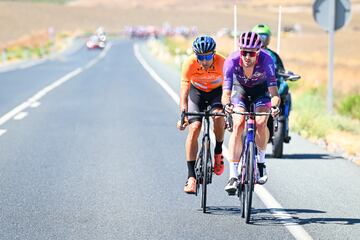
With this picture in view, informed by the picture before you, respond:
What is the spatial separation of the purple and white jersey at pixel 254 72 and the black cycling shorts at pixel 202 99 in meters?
0.45

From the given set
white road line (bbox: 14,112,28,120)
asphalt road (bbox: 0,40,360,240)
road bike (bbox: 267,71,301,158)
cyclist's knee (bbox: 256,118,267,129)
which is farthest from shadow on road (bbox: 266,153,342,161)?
white road line (bbox: 14,112,28,120)

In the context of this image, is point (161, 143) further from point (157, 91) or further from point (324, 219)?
point (157, 91)

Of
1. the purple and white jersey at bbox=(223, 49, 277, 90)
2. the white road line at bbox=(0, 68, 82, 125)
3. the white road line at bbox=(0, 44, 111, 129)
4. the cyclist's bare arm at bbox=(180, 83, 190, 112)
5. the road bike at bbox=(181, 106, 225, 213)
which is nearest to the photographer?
the purple and white jersey at bbox=(223, 49, 277, 90)

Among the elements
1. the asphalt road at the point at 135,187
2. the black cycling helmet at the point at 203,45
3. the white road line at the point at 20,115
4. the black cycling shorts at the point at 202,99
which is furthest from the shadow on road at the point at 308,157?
the white road line at the point at 20,115

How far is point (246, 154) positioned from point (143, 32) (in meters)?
74.5

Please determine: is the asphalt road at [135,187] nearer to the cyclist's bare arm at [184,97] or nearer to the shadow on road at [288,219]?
the shadow on road at [288,219]

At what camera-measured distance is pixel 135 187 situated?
10094mm

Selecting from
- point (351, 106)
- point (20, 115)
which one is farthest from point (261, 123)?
point (351, 106)

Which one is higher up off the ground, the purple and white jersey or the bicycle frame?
the purple and white jersey

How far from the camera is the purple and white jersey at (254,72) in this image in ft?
27.9

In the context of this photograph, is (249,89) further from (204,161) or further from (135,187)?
(135,187)

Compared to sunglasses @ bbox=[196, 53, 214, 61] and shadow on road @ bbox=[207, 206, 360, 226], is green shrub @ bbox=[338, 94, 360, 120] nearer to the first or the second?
shadow on road @ bbox=[207, 206, 360, 226]

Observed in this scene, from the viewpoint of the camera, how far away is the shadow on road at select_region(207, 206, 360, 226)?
8164 millimetres

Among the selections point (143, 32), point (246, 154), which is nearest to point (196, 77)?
point (246, 154)
